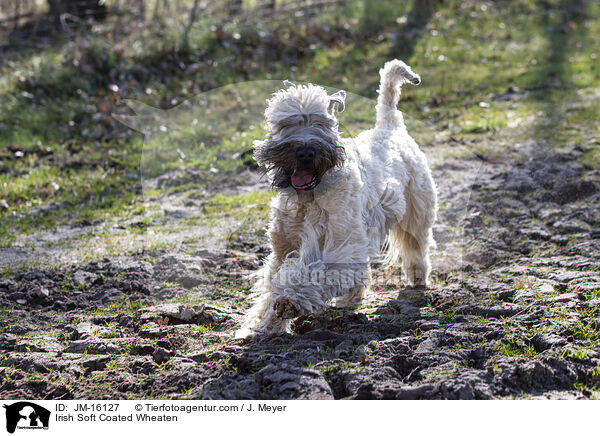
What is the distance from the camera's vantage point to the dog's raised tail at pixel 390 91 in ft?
20.9

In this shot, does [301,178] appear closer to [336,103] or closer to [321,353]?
[336,103]

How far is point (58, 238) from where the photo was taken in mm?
7691

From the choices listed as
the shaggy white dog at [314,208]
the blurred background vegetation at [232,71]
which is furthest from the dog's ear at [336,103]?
the blurred background vegetation at [232,71]

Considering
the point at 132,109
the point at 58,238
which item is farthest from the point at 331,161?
the point at 132,109

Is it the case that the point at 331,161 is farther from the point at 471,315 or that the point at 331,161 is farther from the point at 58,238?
the point at 58,238

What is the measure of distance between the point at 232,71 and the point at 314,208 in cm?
879

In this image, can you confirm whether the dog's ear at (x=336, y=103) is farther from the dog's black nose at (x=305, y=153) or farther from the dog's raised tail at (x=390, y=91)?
the dog's raised tail at (x=390, y=91)

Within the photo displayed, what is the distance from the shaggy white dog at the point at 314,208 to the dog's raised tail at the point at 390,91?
843 millimetres

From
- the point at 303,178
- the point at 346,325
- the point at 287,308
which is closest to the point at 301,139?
the point at 303,178

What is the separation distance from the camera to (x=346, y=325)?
5.05 m

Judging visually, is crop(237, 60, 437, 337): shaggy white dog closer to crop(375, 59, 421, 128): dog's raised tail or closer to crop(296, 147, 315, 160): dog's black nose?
crop(296, 147, 315, 160): dog's black nose

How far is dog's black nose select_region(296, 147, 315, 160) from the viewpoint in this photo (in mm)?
4703
